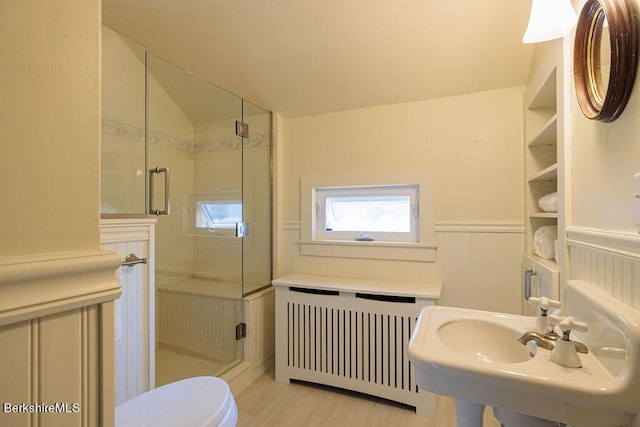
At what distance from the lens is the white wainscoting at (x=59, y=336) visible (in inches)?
15.3

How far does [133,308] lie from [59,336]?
1.05m

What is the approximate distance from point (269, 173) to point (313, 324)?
1.16m

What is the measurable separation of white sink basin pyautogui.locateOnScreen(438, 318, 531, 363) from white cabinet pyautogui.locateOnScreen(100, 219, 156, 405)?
1306mm

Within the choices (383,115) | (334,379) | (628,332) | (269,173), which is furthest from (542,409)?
(269,173)

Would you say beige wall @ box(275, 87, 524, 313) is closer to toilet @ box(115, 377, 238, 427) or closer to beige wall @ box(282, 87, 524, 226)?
beige wall @ box(282, 87, 524, 226)

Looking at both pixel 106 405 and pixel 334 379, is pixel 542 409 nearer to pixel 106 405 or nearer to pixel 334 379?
pixel 106 405

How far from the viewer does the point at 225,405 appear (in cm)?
99

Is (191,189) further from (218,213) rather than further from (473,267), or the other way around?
(473,267)

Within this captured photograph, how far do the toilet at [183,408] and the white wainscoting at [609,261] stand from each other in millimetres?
1184

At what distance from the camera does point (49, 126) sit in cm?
43

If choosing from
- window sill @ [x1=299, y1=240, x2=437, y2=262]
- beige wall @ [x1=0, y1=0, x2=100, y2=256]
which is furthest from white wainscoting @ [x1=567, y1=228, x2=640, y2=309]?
beige wall @ [x1=0, y1=0, x2=100, y2=256]

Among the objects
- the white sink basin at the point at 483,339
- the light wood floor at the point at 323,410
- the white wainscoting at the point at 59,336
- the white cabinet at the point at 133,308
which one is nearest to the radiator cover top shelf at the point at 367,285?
the white sink basin at the point at 483,339

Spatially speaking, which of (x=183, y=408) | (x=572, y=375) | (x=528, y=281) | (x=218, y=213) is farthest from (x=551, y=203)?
(x=218, y=213)

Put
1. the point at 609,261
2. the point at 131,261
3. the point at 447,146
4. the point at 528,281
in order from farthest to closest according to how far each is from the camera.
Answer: the point at 447,146
the point at 528,281
the point at 131,261
the point at 609,261
